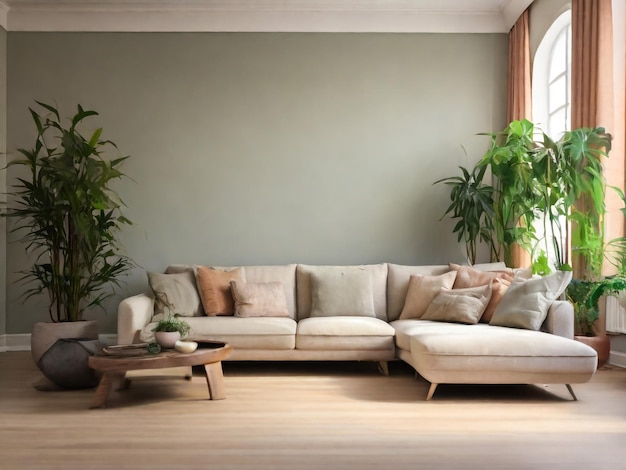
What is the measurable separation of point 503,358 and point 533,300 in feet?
2.43

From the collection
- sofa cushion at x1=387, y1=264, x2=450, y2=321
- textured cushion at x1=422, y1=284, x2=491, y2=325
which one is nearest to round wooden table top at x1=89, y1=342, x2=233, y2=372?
textured cushion at x1=422, y1=284, x2=491, y2=325

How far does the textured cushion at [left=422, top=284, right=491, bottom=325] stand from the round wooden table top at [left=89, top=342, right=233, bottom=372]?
75.3 inches

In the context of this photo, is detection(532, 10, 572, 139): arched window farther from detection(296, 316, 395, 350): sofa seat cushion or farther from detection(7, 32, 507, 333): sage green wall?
detection(296, 316, 395, 350): sofa seat cushion

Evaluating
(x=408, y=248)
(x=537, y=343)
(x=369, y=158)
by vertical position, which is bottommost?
(x=537, y=343)

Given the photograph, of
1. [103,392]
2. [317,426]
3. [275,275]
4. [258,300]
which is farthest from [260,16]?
[317,426]

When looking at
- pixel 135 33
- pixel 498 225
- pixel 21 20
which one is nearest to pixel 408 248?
pixel 498 225

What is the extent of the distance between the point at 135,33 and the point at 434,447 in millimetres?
5177

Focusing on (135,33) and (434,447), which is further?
(135,33)

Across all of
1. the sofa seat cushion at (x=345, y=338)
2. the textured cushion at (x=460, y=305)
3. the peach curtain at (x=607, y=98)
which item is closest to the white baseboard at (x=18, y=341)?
the sofa seat cushion at (x=345, y=338)

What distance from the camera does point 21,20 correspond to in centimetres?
671

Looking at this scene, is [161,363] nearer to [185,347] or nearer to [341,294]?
[185,347]

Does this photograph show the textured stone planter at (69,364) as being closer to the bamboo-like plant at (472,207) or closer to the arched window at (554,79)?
the bamboo-like plant at (472,207)

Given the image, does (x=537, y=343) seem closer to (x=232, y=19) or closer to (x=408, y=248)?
(x=408, y=248)

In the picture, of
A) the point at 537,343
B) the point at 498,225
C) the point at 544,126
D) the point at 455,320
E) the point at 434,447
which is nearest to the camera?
the point at 434,447
